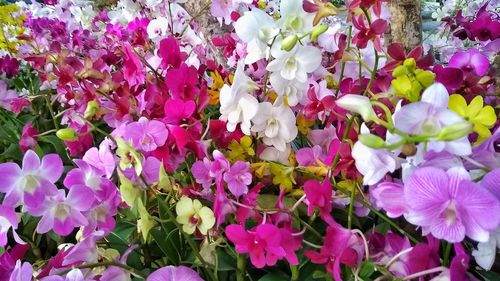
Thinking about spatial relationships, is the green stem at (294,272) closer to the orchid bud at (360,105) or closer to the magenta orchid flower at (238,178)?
the magenta orchid flower at (238,178)

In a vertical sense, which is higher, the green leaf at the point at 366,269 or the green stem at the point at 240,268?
the green leaf at the point at 366,269

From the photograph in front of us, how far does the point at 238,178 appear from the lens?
0.63m

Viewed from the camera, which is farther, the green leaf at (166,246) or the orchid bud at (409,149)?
the green leaf at (166,246)

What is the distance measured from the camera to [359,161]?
1.50 feet

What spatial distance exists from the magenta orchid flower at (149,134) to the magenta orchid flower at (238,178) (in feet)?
0.30

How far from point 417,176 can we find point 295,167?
0.31 metres

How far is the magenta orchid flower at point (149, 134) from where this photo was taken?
60cm

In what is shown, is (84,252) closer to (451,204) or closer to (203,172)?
(203,172)

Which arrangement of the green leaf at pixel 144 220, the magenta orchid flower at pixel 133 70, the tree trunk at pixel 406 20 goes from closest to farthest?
the green leaf at pixel 144 220 < the magenta orchid flower at pixel 133 70 < the tree trunk at pixel 406 20

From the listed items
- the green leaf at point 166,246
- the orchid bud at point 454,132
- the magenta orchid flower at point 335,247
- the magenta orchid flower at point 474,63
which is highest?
the orchid bud at point 454,132

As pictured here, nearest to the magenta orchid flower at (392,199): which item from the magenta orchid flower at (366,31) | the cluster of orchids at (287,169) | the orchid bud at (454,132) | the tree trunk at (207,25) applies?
the cluster of orchids at (287,169)

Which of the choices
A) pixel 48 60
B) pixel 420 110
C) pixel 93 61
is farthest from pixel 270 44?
pixel 48 60

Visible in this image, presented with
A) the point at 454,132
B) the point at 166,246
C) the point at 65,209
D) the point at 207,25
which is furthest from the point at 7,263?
the point at 207,25

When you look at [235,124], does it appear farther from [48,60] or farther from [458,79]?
[48,60]
